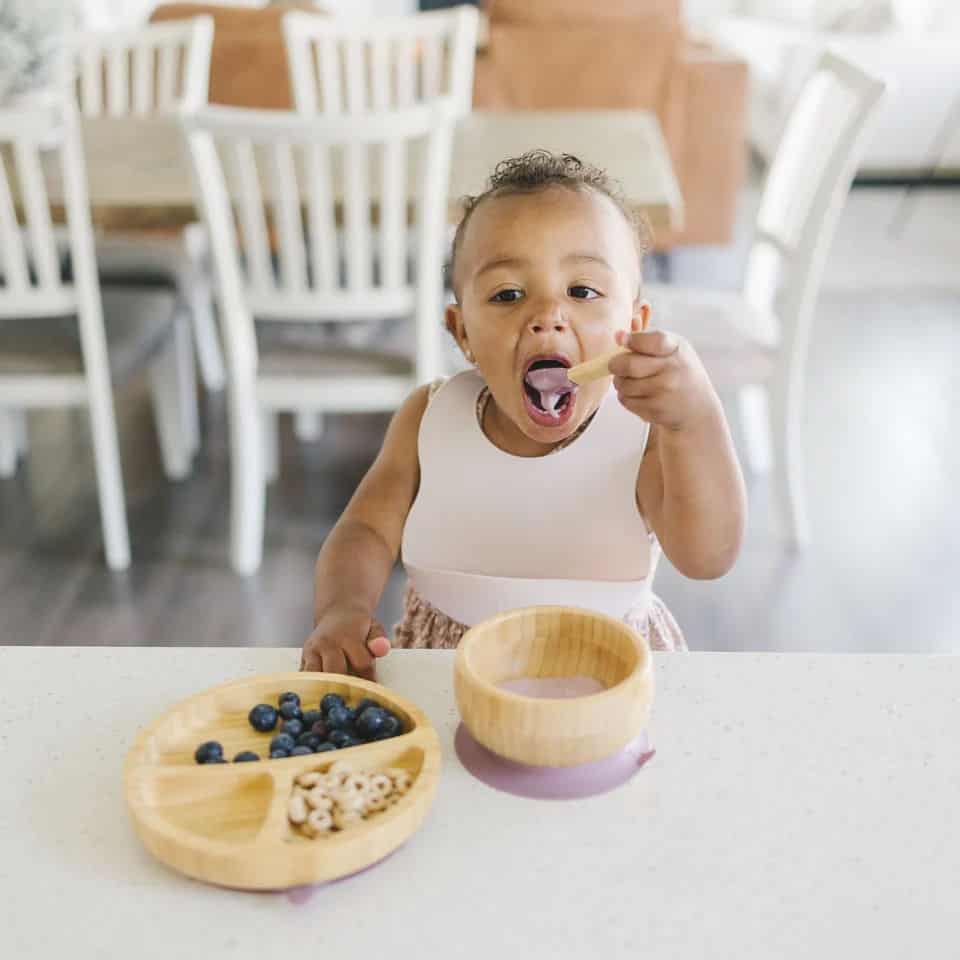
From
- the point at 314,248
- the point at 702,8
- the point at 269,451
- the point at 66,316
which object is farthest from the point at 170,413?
the point at 702,8

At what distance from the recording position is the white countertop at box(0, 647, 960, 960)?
54 centimetres

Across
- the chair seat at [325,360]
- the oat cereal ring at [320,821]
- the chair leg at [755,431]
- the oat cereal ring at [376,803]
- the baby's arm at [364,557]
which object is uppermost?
the oat cereal ring at [320,821]

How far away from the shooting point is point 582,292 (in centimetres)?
95

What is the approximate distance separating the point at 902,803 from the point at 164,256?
2.42m

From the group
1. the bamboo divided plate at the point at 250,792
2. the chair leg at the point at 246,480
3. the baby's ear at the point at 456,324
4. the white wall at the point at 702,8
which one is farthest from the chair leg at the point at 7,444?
the white wall at the point at 702,8

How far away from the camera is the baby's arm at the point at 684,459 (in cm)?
76

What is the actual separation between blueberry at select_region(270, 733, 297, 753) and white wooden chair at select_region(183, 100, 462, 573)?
4.95 feet

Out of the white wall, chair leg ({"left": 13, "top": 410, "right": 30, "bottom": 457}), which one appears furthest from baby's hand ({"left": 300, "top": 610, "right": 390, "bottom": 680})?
the white wall

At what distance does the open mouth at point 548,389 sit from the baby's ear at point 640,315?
0.11m

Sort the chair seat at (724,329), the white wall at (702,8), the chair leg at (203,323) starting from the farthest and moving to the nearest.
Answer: the white wall at (702,8)
the chair leg at (203,323)
the chair seat at (724,329)

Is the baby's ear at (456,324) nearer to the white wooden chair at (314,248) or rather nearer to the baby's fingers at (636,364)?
the baby's fingers at (636,364)

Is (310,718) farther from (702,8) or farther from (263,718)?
(702,8)

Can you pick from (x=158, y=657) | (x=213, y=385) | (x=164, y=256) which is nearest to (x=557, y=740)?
(x=158, y=657)

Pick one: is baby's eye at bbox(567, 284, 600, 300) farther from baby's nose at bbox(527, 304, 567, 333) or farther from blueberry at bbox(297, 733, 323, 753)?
blueberry at bbox(297, 733, 323, 753)
